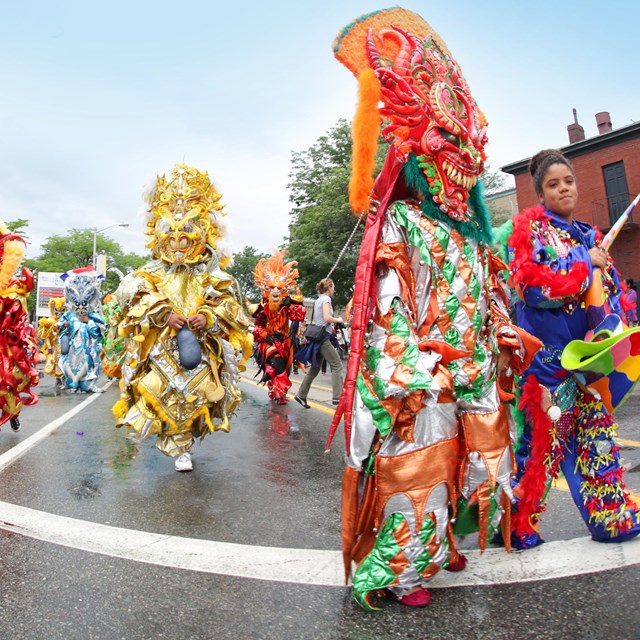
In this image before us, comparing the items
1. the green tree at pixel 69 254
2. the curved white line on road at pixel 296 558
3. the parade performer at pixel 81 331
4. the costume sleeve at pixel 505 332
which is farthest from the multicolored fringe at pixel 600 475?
the green tree at pixel 69 254

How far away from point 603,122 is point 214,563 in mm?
28710

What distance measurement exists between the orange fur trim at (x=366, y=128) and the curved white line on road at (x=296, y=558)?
1.73 m

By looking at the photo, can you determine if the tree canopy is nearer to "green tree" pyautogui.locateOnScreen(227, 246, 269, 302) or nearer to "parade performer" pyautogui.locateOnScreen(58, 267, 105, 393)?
"parade performer" pyautogui.locateOnScreen(58, 267, 105, 393)

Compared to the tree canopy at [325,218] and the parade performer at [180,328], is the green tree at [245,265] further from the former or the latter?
the parade performer at [180,328]

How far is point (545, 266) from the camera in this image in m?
2.70

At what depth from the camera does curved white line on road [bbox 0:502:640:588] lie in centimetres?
250

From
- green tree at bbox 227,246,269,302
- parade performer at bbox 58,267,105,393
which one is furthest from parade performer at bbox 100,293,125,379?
green tree at bbox 227,246,269,302

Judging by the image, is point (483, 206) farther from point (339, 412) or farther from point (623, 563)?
point (623, 563)

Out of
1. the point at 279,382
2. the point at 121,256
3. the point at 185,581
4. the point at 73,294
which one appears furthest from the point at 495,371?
the point at 121,256

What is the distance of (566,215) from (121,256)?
62.0 metres

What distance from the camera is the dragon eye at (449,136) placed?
8.15 feet

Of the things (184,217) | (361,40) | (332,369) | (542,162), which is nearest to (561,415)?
(542,162)

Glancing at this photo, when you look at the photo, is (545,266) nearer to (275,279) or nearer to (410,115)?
(410,115)

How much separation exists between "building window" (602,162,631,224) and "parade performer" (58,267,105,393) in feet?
67.0
